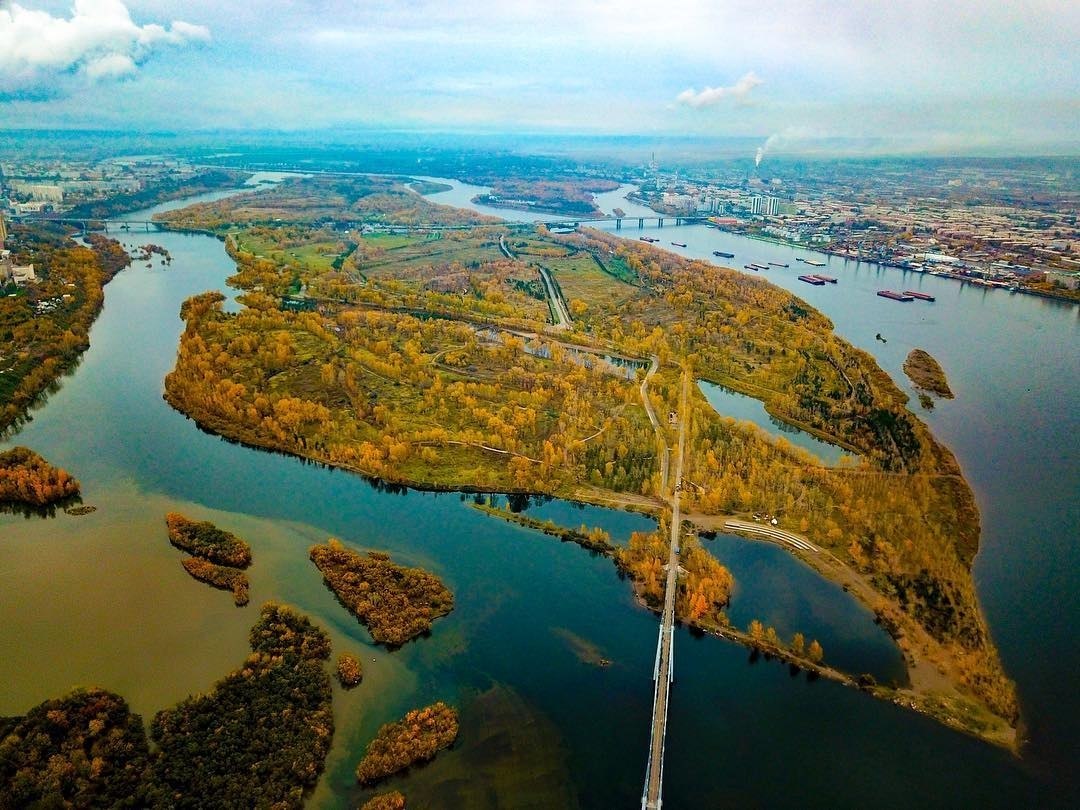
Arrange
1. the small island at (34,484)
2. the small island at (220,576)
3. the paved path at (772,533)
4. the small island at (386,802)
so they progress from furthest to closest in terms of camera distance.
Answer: the small island at (34,484) → the paved path at (772,533) → the small island at (220,576) → the small island at (386,802)

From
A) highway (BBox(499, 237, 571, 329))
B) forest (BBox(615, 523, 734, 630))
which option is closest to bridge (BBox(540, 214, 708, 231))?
highway (BBox(499, 237, 571, 329))

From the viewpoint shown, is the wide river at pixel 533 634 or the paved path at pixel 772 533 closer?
the wide river at pixel 533 634

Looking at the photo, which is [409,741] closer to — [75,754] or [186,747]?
[186,747]

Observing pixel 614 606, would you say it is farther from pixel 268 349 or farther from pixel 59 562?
pixel 268 349

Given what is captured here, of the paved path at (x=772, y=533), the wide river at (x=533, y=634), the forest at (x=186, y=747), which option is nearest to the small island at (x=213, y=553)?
the wide river at (x=533, y=634)

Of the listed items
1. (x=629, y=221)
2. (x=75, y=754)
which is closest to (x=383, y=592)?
(x=75, y=754)

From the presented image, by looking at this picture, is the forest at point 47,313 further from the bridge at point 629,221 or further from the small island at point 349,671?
the bridge at point 629,221

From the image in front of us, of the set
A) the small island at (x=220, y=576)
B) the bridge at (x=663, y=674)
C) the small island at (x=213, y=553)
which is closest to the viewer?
the bridge at (x=663, y=674)
